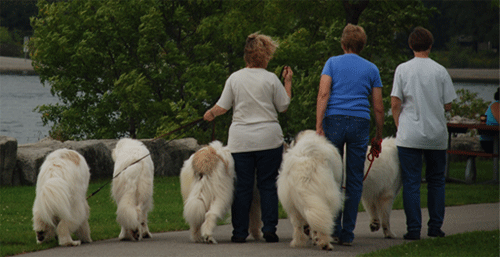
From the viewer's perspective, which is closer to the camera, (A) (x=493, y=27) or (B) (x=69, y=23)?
(B) (x=69, y=23)

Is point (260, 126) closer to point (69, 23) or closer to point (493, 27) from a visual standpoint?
point (69, 23)

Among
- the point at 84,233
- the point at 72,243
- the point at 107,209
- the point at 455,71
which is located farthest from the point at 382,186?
the point at 455,71

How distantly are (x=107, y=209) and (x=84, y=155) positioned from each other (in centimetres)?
285

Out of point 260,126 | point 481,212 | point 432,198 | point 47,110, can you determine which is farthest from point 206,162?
point 47,110

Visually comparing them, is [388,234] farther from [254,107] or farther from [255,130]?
[254,107]

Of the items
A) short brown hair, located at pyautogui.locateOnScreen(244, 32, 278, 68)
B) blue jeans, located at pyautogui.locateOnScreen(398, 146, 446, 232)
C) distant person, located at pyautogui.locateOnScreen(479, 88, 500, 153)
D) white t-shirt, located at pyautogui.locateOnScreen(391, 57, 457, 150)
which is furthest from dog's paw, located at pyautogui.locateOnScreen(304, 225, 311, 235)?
distant person, located at pyautogui.locateOnScreen(479, 88, 500, 153)

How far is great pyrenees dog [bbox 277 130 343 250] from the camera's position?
20.4 feet

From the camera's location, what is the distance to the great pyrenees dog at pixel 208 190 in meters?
6.80

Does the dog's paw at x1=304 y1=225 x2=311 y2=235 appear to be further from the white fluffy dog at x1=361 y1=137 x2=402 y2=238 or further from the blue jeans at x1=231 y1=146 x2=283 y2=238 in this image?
the white fluffy dog at x1=361 y1=137 x2=402 y2=238

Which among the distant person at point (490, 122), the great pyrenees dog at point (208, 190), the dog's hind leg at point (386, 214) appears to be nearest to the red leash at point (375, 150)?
the dog's hind leg at point (386, 214)

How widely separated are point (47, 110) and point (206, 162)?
49.3ft

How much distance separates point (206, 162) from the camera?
22.9 ft

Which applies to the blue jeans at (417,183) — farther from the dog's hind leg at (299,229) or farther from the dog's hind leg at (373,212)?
the dog's hind leg at (299,229)

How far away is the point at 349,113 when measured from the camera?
6.59 meters
